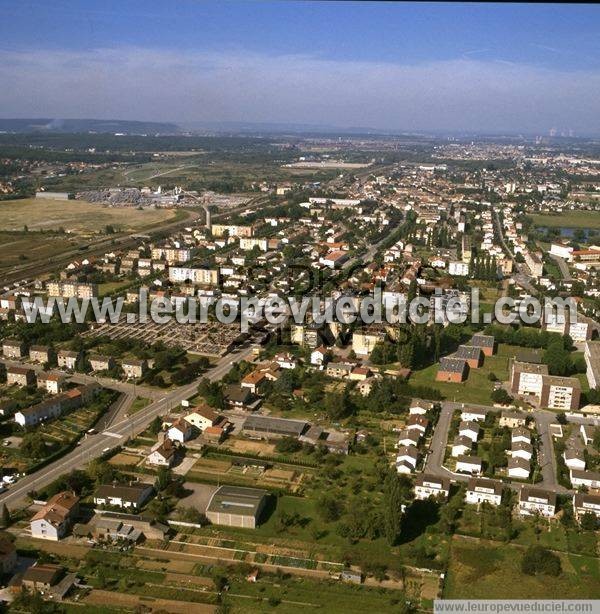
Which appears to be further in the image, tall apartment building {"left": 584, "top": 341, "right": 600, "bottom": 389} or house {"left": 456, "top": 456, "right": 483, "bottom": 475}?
tall apartment building {"left": 584, "top": 341, "right": 600, "bottom": 389}

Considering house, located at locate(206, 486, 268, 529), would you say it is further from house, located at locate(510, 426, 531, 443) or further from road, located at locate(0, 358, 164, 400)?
house, located at locate(510, 426, 531, 443)

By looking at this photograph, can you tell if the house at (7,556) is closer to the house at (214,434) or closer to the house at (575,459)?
the house at (214,434)

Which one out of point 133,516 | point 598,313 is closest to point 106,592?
point 133,516

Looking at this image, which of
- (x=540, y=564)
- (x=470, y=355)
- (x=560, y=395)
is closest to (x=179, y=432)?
(x=540, y=564)

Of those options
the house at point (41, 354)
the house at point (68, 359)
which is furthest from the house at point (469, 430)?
the house at point (41, 354)

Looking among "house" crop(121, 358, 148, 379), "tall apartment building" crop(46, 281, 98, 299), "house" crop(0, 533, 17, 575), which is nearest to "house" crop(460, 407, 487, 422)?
"house" crop(121, 358, 148, 379)

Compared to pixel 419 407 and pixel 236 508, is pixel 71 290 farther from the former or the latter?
pixel 236 508

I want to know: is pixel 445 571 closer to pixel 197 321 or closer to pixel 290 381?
pixel 290 381
